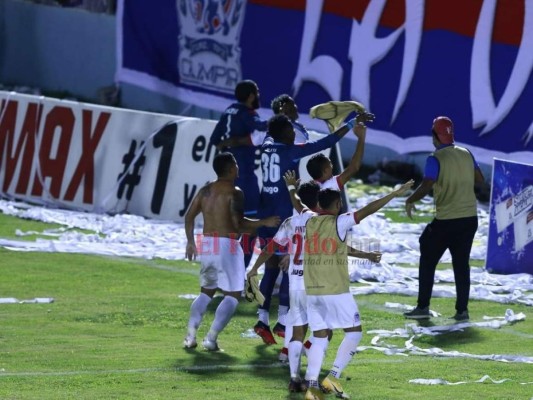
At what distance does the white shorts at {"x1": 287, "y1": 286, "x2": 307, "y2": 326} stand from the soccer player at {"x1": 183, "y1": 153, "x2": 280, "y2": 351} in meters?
1.41

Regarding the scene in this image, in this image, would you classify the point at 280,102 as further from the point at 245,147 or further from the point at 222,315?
the point at 222,315

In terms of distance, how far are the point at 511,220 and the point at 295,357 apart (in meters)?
6.84

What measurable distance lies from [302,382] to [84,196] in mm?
11948

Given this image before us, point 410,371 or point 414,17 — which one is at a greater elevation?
point 414,17

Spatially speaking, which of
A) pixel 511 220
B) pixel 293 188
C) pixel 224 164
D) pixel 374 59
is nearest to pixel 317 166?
pixel 293 188

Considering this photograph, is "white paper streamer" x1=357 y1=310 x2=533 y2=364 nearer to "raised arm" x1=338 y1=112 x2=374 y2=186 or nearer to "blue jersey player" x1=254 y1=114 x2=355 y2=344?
"blue jersey player" x1=254 y1=114 x2=355 y2=344

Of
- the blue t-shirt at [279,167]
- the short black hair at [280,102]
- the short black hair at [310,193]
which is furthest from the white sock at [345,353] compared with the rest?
the short black hair at [280,102]

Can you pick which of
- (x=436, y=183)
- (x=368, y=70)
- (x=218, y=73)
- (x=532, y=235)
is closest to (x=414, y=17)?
(x=368, y=70)

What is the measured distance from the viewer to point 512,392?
10906 millimetres

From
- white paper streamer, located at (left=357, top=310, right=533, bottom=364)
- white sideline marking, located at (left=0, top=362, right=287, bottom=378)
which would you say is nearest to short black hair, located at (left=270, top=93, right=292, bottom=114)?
white paper streamer, located at (left=357, top=310, right=533, bottom=364)

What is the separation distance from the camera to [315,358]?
10.6m

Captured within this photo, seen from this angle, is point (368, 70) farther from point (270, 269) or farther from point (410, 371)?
point (410, 371)

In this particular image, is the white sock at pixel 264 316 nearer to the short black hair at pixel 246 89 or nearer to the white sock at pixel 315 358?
the white sock at pixel 315 358

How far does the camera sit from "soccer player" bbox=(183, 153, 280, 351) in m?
12.7
